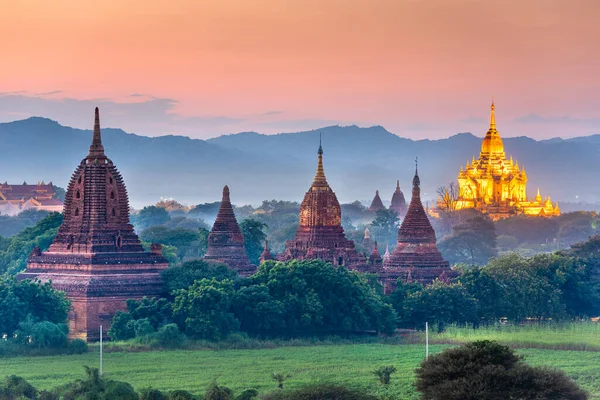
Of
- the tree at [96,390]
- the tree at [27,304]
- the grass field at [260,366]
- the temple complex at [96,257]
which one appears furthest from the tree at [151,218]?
the tree at [96,390]

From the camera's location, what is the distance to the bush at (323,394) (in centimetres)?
4744

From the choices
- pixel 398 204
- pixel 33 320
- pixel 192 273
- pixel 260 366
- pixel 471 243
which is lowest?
pixel 260 366

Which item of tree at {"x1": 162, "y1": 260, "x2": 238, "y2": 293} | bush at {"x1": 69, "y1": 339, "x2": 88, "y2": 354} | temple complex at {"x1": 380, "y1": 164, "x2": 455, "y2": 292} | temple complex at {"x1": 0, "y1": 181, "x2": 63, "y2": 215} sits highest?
temple complex at {"x1": 0, "y1": 181, "x2": 63, "y2": 215}

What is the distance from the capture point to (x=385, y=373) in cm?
5759

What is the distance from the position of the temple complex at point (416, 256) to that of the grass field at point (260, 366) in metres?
16.1

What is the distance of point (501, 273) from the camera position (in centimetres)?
7950

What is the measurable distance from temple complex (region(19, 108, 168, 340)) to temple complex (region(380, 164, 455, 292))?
14741mm

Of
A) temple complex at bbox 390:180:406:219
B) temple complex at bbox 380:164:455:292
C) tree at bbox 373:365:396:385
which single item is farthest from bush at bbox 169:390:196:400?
temple complex at bbox 390:180:406:219

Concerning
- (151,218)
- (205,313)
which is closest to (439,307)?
(205,313)

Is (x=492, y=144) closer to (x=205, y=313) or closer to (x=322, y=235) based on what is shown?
(x=322, y=235)

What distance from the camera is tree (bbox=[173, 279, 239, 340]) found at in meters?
67.3

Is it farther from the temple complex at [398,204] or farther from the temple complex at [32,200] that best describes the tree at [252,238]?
the temple complex at [32,200]

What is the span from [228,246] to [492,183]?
253 feet

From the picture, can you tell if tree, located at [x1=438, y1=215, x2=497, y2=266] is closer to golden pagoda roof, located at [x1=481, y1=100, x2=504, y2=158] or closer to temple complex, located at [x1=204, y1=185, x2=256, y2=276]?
golden pagoda roof, located at [x1=481, y1=100, x2=504, y2=158]
